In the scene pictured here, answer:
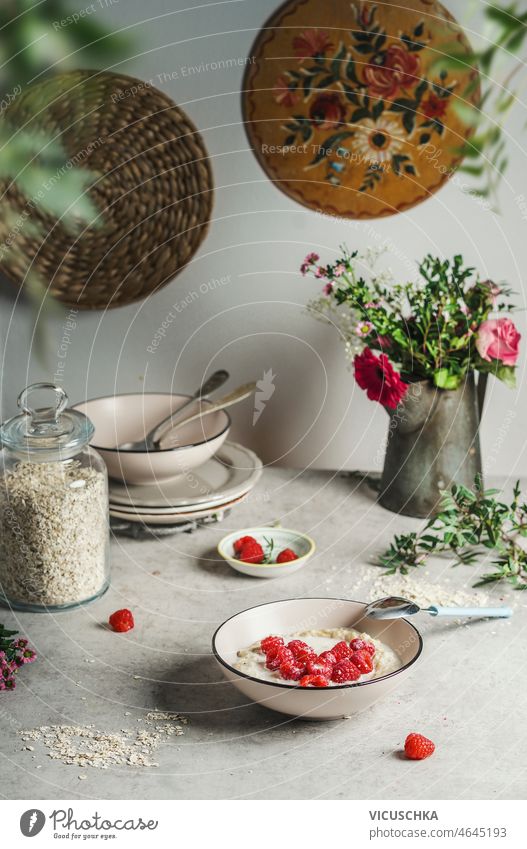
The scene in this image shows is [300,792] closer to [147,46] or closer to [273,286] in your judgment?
[273,286]

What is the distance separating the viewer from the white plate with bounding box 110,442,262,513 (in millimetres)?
1132

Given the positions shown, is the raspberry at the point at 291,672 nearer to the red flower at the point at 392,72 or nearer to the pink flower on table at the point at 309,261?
the pink flower on table at the point at 309,261

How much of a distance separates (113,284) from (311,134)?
0.34 m

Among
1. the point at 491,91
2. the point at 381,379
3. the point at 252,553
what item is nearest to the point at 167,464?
the point at 252,553

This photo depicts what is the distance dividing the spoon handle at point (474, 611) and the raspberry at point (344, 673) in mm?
176

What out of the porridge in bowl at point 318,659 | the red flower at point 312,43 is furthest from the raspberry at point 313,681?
the red flower at point 312,43

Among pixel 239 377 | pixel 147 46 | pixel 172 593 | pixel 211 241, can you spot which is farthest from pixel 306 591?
pixel 147 46

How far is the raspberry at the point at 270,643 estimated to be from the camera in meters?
0.83

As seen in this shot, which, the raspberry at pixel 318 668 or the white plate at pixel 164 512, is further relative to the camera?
the white plate at pixel 164 512

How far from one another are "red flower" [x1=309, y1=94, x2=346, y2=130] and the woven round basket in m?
0.16

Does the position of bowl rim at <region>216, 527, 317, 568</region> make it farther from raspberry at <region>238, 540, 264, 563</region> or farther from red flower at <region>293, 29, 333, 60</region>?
red flower at <region>293, 29, 333, 60</region>

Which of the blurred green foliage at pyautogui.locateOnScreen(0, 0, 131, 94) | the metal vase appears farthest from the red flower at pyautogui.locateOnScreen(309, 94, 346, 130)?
the metal vase

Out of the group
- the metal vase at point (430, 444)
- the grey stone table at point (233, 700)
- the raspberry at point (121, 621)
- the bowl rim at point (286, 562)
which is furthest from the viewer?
the metal vase at point (430, 444)

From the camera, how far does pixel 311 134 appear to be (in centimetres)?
126
